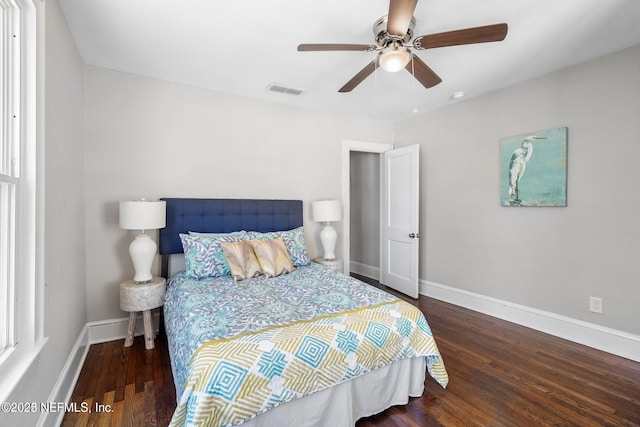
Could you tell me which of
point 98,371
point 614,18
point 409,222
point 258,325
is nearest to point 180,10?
point 258,325

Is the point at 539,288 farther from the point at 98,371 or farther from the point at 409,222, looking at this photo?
the point at 98,371

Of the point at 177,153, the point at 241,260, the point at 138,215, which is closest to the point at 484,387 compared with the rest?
the point at 241,260

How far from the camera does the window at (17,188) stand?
Answer: 129 cm

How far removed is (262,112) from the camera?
12.0 feet

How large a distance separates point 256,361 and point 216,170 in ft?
8.01

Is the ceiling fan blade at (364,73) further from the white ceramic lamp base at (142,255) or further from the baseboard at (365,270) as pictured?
the baseboard at (365,270)

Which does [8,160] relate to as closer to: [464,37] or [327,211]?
[464,37]

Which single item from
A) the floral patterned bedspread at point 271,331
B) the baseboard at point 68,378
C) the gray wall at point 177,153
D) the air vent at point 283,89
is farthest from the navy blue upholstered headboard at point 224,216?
the air vent at point 283,89

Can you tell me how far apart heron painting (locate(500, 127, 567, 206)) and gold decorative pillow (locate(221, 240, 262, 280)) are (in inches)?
109

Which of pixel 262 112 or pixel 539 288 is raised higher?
pixel 262 112

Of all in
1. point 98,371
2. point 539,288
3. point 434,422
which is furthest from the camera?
point 539,288

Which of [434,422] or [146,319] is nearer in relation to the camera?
[434,422]

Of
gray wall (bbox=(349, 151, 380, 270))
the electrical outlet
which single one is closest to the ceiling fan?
the electrical outlet

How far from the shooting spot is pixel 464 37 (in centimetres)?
179
